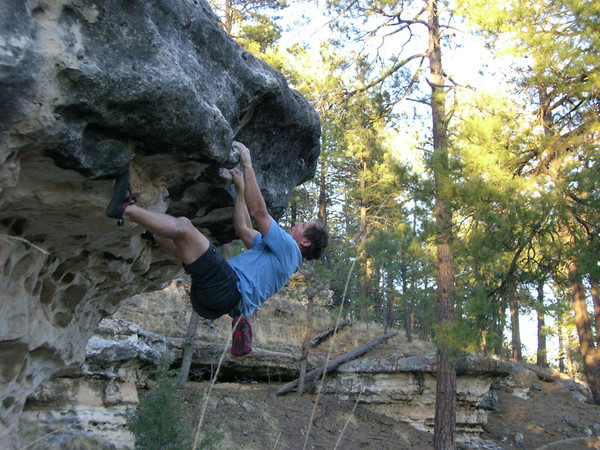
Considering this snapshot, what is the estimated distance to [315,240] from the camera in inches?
185

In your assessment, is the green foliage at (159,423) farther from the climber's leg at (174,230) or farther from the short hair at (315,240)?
the climber's leg at (174,230)

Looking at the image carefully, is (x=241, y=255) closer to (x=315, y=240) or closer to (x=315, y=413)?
(x=315, y=240)

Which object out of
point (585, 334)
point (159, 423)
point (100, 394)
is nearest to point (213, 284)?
point (159, 423)

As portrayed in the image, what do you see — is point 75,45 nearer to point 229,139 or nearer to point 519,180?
point 229,139

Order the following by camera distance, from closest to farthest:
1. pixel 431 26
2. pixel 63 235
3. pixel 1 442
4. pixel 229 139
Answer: pixel 229 139 < pixel 63 235 < pixel 1 442 < pixel 431 26

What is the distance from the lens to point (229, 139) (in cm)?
351

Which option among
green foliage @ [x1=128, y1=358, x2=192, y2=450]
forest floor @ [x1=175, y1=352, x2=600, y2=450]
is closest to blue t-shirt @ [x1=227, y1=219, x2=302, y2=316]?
green foliage @ [x1=128, y1=358, x2=192, y2=450]

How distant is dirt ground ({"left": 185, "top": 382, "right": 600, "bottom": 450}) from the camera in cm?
892

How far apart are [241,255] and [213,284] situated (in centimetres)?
53

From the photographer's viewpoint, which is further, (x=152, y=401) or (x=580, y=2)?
(x=580, y=2)

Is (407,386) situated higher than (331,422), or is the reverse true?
(407,386)

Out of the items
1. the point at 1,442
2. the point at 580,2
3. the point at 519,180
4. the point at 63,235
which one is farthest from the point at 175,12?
the point at 580,2

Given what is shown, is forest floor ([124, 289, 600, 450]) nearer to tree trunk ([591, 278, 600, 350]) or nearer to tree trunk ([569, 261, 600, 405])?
tree trunk ([569, 261, 600, 405])

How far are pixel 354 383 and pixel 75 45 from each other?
449 inches
